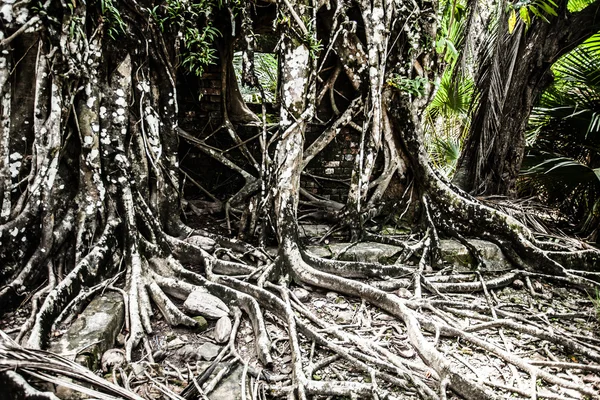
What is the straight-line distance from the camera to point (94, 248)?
8.49 ft

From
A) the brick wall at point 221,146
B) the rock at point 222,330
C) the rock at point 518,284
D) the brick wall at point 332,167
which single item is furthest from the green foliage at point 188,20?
the rock at point 518,284

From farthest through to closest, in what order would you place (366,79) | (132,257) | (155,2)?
(366,79) → (155,2) → (132,257)

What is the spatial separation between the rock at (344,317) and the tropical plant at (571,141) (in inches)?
101

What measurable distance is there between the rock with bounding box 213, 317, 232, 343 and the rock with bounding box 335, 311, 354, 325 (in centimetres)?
71

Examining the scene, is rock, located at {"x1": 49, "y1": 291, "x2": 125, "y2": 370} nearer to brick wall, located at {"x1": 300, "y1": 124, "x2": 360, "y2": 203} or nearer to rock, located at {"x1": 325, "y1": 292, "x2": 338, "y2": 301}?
rock, located at {"x1": 325, "y1": 292, "x2": 338, "y2": 301}

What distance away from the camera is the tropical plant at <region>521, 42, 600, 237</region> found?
3934mm

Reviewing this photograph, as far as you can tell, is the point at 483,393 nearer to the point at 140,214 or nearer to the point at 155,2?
the point at 140,214

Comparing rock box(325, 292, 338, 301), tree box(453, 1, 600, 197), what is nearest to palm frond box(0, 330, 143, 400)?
rock box(325, 292, 338, 301)

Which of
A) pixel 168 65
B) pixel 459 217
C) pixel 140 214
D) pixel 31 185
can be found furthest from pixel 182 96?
pixel 459 217

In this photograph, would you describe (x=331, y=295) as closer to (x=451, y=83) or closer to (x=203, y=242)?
(x=203, y=242)

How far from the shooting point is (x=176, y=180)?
11.2ft

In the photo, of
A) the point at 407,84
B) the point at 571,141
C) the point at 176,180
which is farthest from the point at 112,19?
the point at 571,141

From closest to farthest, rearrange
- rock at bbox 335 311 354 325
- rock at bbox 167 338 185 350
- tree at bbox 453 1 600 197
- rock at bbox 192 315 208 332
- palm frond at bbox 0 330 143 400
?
palm frond at bbox 0 330 143 400 → rock at bbox 167 338 185 350 → rock at bbox 192 315 208 332 → rock at bbox 335 311 354 325 → tree at bbox 453 1 600 197

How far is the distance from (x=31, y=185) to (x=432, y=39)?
3.51m
